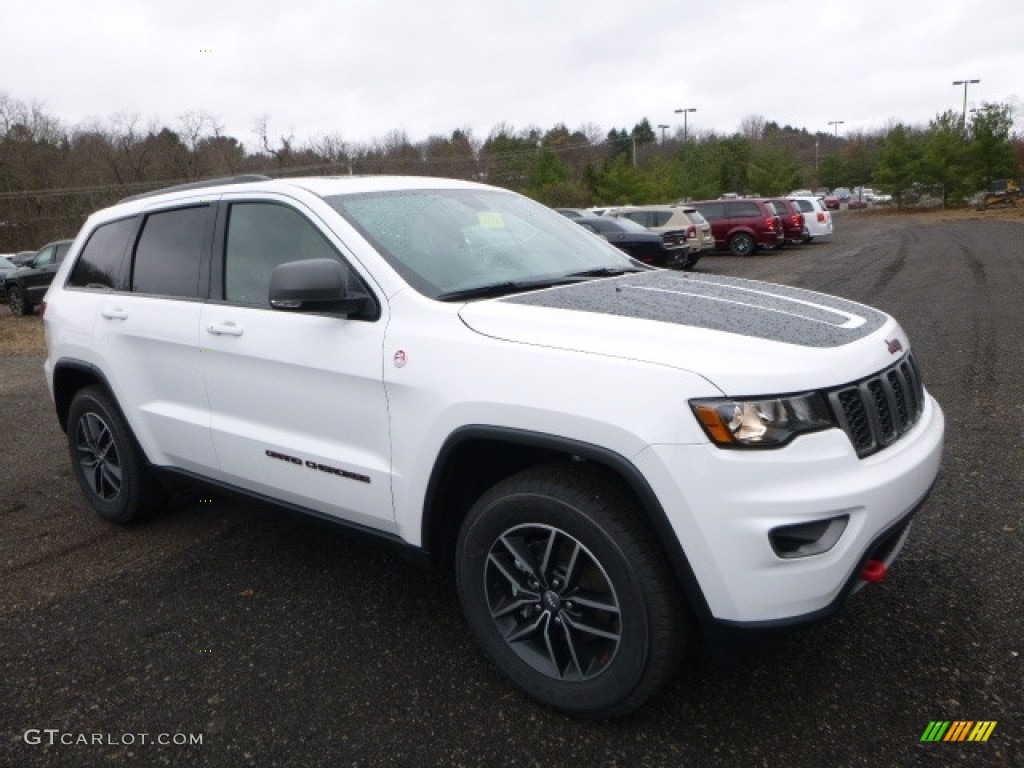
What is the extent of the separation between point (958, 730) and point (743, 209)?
76.2ft

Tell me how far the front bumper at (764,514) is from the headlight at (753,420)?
0.03 meters

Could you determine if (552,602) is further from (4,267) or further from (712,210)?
(4,267)

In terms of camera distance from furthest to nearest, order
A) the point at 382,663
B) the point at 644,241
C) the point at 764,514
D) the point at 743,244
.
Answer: the point at 743,244
the point at 644,241
the point at 382,663
the point at 764,514

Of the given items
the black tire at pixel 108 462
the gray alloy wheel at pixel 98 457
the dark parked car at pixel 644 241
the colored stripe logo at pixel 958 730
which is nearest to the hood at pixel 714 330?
the colored stripe logo at pixel 958 730

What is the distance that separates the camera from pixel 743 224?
23.9 m

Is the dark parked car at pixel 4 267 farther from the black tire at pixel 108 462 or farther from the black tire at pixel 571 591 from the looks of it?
the black tire at pixel 571 591

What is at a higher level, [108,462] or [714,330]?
[714,330]

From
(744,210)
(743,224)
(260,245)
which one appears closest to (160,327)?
(260,245)

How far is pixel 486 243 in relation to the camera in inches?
136

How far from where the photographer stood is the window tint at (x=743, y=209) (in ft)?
78.4

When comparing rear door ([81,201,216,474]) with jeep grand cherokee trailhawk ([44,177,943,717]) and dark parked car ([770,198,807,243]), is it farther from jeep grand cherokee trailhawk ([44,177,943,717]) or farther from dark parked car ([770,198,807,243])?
dark parked car ([770,198,807,243])

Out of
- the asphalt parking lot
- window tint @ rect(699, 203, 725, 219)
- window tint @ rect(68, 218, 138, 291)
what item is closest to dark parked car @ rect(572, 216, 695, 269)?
window tint @ rect(699, 203, 725, 219)

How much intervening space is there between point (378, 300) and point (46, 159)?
191 feet
